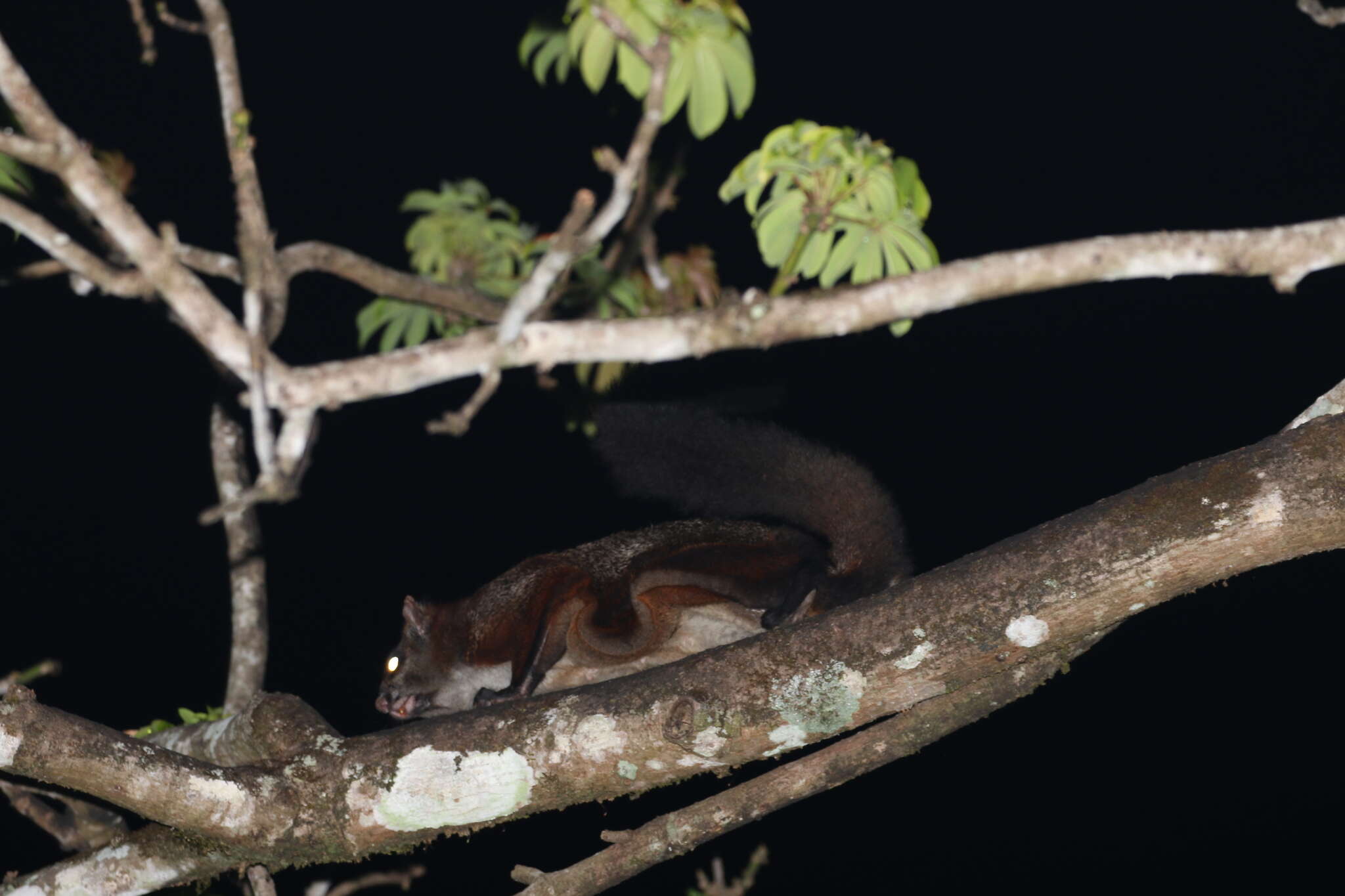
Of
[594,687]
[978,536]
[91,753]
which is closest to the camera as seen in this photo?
[91,753]

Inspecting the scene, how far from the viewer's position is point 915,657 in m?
2.97

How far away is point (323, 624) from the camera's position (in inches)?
317

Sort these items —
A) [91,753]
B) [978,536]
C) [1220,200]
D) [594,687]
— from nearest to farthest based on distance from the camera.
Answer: [91,753] → [594,687] → [1220,200] → [978,536]

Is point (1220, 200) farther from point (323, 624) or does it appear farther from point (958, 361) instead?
→ point (323, 624)

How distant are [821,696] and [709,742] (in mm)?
334

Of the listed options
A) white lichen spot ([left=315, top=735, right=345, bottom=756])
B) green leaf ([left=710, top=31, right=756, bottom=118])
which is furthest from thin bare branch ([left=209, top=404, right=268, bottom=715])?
green leaf ([left=710, top=31, right=756, bottom=118])

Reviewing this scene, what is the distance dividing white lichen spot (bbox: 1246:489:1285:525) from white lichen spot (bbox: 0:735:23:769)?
10.6 feet

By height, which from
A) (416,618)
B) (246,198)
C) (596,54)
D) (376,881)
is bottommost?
(376,881)

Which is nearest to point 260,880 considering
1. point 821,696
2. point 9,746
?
point 9,746

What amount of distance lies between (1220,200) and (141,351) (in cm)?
680

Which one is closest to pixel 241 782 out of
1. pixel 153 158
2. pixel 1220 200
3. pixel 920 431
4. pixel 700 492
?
pixel 700 492

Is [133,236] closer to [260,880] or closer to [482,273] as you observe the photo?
[260,880]

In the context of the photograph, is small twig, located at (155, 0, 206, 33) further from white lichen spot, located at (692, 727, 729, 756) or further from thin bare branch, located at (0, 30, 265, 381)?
white lichen spot, located at (692, 727, 729, 756)

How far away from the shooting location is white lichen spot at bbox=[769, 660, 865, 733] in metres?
3.04
